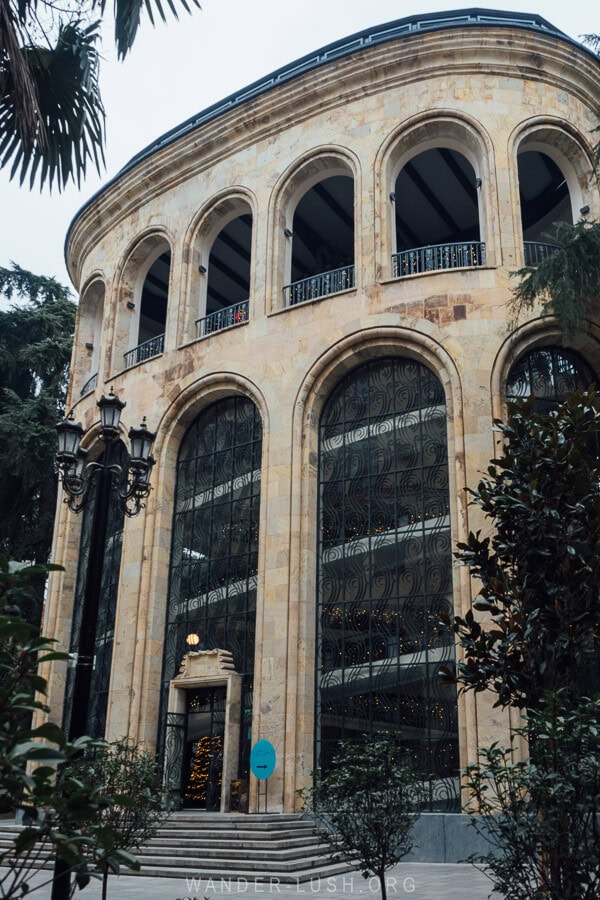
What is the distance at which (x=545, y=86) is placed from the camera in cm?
1695

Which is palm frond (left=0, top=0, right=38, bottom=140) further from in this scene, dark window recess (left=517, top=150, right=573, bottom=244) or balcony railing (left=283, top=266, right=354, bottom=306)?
dark window recess (left=517, top=150, right=573, bottom=244)

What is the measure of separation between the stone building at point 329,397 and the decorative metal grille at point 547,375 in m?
0.05

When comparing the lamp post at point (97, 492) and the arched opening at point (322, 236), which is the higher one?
the arched opening at point (322, 236)

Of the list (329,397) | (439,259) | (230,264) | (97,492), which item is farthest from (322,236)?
(97,492)

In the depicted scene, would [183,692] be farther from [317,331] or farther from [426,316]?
[426,316]

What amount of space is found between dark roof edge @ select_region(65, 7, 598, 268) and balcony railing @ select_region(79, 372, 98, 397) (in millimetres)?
5672

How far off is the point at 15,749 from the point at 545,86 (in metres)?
17.8

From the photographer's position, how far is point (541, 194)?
66.2 feet

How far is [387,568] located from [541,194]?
1106 cm

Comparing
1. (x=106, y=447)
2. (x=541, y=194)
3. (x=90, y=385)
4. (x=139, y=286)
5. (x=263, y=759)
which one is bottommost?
(x=263, y=759)

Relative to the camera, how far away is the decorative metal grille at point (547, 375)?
1520 cm

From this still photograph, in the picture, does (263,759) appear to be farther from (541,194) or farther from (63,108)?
(541,194)

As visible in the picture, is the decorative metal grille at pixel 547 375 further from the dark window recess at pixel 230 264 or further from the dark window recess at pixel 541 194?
the dark window recess at pixel 230 264

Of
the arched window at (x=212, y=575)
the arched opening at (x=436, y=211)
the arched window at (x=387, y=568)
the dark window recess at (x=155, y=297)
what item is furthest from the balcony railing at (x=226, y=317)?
the arched opening at (x=436, y=211)
